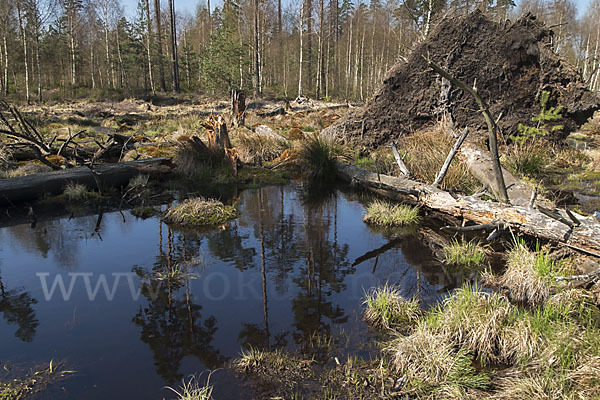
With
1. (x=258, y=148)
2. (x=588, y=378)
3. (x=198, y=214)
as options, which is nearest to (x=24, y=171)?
(x=198, y=214)

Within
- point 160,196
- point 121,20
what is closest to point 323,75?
point 121,20

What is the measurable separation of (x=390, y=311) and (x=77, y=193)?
23.4ft

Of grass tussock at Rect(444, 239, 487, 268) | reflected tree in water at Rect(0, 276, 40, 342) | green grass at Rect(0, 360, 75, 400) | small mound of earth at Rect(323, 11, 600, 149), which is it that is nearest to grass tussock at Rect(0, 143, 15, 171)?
reflected tree in water at Rect(0, 276, 40, 342)

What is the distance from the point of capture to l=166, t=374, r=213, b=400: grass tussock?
2701 millimetres

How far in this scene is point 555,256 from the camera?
460 cm

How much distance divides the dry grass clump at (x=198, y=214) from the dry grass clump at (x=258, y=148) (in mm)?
5101

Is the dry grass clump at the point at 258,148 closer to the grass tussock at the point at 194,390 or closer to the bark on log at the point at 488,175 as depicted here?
the bark on log at the point at 488,175

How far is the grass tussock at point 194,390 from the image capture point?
270cm

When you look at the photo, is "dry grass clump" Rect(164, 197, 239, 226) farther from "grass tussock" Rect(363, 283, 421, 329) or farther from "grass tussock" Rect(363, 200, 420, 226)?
"grass tussock" Rect(363, 283, 421, 329)

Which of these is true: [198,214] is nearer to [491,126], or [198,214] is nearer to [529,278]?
[491,126]

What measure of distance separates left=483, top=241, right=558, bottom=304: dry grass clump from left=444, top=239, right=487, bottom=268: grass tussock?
654 mm

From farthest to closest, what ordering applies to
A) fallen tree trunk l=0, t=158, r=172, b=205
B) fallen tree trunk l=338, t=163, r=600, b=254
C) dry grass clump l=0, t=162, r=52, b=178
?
dry grass clump l=0, t=162, r=52, b=178 < fallen tree trunk l=0, t=158, r=172, b=205 < fallen tree trunk l=338, t=163, r=600, b=254

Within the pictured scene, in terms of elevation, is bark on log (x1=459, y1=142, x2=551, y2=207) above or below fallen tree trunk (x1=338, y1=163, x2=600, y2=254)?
Answer: above

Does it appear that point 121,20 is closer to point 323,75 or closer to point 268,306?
point 323,75
